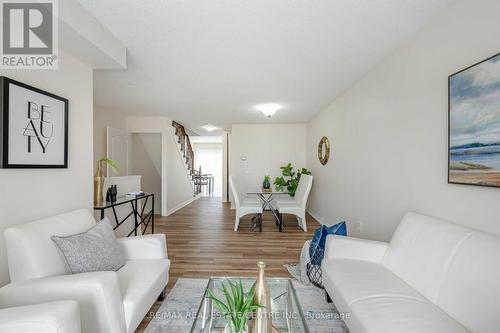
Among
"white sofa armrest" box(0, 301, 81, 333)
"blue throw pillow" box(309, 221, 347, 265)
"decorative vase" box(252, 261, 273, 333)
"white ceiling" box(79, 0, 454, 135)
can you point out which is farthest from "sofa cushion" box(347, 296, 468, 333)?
"white ceiling" box(79, 0, 454, 135)

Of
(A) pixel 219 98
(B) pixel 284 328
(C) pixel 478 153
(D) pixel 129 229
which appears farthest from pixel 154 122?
(C) pixel 478 153

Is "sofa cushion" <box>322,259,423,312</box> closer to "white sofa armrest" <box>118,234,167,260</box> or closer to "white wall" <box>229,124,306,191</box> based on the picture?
"white sofa armrest" <box>118,234,167,260</box>

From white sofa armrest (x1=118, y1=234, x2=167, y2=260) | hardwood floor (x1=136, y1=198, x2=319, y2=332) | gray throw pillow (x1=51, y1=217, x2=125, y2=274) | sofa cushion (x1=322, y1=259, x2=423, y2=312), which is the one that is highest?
gray throw pillow (x1=51, y1=217, x2=125, y2=274)

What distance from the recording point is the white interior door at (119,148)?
4.70m

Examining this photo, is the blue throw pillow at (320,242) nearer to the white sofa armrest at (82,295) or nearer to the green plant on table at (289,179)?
the white sofa armrest at (82,295)

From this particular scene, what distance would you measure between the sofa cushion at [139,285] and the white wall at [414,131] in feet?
7.05

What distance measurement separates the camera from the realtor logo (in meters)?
1.52

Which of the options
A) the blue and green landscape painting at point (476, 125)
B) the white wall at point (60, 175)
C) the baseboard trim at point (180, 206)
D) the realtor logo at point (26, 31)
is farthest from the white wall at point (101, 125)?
the blue and green landscape painting at point (476, 125)

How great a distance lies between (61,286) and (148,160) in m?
5.13

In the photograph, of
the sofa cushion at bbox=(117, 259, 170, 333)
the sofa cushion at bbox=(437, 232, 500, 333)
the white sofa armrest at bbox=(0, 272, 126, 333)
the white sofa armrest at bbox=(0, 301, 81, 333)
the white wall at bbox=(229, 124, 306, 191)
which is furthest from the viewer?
the white wall at bbox=(229, 124, 306, 191)

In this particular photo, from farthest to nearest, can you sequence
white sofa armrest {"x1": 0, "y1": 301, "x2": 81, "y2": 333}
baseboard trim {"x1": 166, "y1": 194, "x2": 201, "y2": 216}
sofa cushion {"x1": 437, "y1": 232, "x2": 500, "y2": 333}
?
baseboard trim {"x1": 166, "y1": 194, "x2": 201, "y2": 216}, sofa cushion {"x1": 437, "y1": 232, "x2": 500, "y2": 333}, white sofa armrest {"x1": 0, "y1": 301, "x2": 81, "y2": 333}

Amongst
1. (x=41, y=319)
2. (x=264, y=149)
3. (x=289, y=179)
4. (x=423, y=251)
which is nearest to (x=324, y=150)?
(x=289, y=179)

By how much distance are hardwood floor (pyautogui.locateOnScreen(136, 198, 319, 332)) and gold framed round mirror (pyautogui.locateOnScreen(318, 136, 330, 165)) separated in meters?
1.34

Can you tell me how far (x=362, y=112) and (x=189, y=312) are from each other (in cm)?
293
